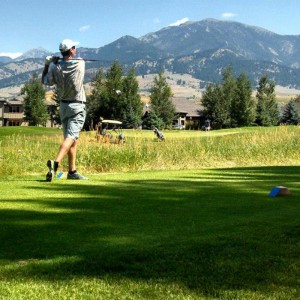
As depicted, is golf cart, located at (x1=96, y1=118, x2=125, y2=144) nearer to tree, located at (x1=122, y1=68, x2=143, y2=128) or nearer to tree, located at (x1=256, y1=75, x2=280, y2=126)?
tree, located at (x1=122, y1=68, x2=143, y2=128)

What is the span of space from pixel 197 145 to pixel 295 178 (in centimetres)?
778

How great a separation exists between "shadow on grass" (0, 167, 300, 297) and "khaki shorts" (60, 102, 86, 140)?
72.1 inches

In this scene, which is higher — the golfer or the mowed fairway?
the golfer

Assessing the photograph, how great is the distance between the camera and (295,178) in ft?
30.4

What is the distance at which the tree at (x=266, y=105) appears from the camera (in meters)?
91.8

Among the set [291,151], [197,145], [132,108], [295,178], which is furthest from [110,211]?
[132,108]

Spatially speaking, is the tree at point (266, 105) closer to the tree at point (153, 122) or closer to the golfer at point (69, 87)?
the tree at point (153, 122)

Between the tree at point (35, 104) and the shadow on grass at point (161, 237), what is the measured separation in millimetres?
90973

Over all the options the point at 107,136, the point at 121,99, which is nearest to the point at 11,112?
the point at 121,99

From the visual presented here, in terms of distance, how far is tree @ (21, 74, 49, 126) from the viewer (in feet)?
314

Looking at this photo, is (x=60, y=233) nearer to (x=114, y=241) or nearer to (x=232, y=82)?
(x=114, y=241)

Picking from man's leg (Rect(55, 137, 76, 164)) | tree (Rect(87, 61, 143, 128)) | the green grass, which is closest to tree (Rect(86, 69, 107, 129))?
tree (Rect(87, 61, 143, 128))

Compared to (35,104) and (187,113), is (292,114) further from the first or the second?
(35,104)

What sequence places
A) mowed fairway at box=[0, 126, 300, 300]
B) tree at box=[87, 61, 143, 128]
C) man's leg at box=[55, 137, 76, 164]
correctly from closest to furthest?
1. mowed fairway at box=[0, 126, 300, 300]
2. man's leg at box=[55, 137, 76, 164]
3. tree at box=[87, 61, 143, 128]
